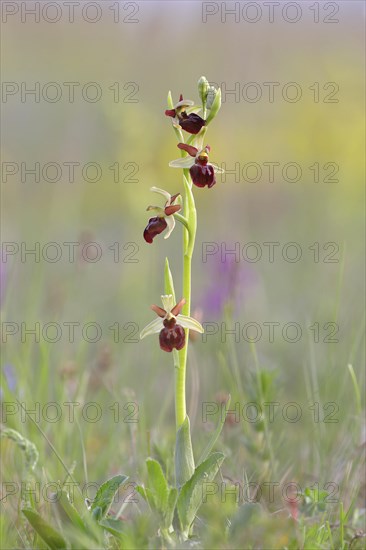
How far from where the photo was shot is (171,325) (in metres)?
1.62

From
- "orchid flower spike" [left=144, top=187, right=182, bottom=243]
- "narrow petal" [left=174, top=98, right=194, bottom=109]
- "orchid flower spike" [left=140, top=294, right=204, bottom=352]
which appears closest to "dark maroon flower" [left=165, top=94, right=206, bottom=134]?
"narrow petal" [left=174, top=98, right=194, bottom=109]

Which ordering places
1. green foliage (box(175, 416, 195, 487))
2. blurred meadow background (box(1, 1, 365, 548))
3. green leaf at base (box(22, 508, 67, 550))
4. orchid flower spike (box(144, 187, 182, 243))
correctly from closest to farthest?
green leaf at base (box(22, 508, 67, 550))
green foliage (box(175, 416, 195, 487))
orchid flower spike (box(144, 187, 182, 243))
blurred meadow background (box(1, 1, 365, 548))

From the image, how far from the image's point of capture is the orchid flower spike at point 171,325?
62.8 inches

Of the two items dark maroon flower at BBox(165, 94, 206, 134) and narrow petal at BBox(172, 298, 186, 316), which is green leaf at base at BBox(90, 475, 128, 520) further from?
dark maroon flower at BBox(165, 94, 206, 134)

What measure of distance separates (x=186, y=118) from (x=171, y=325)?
43cm

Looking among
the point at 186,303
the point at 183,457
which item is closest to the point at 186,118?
the point at 186,303

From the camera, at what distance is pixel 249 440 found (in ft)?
7.08

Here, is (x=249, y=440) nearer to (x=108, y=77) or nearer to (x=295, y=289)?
(x=295, y=289)

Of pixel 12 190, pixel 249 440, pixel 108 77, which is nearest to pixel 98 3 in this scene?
pixel 108 77

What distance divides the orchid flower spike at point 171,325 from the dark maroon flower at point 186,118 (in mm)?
347

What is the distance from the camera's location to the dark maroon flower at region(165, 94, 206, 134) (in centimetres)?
161

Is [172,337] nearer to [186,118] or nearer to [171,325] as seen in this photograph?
[171,325]

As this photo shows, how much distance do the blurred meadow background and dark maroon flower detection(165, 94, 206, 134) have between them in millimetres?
685

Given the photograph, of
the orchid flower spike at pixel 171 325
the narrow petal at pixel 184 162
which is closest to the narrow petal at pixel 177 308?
the orchid flower spike at pixel 171 325
